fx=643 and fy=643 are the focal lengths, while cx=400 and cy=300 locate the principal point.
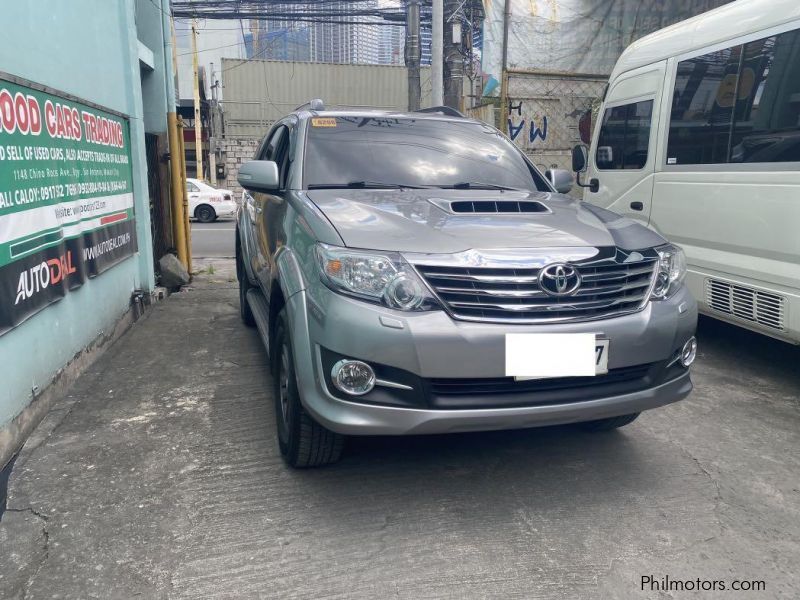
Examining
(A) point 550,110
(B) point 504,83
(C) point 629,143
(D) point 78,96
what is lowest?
(C) point 629,143

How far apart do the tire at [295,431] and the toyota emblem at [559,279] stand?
1.12m

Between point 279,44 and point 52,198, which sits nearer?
point 52,198

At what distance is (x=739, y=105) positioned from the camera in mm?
4445

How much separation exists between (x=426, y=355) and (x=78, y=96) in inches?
140

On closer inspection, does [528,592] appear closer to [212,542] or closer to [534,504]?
[534,504]

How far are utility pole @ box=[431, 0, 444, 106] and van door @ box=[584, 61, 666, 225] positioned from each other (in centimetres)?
547

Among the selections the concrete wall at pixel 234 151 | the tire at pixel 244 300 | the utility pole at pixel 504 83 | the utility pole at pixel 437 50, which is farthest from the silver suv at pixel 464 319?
the concrete wall at pixel 234 151

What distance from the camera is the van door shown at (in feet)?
17.6

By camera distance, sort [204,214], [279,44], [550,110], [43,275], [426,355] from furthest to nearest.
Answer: [279,44], [204,214], [550,110], [43,275], [426,355]

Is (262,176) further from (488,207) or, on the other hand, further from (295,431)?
(295,431)

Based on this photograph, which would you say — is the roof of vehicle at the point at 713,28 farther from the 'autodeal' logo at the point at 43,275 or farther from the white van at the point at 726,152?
the 'autodeal' logo at the point at 43,275

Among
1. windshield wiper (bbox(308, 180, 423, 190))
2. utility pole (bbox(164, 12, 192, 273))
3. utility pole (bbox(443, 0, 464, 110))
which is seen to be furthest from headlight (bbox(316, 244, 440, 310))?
utility pole (bbox(443, 0, 464, 110))

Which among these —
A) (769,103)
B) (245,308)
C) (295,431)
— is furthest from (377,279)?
(245,308)

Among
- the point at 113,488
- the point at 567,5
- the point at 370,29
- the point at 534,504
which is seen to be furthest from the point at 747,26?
the point at 370,29
